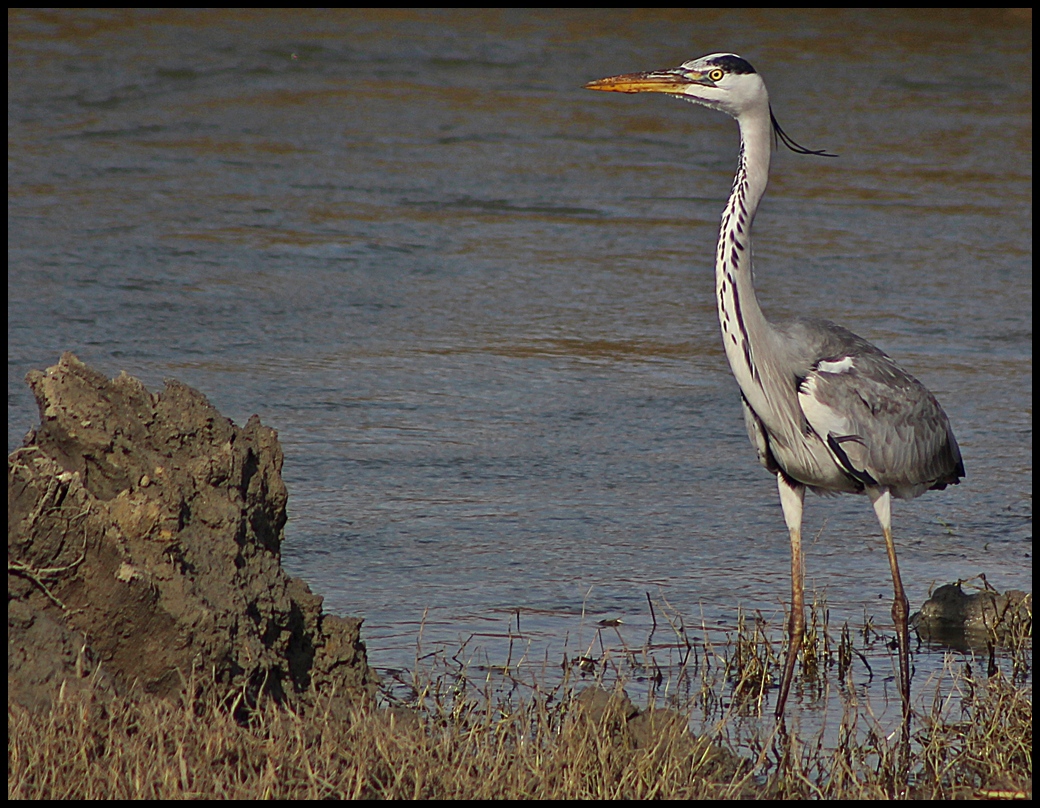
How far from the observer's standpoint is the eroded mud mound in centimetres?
416

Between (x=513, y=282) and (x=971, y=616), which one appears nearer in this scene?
(x=971, y=616)

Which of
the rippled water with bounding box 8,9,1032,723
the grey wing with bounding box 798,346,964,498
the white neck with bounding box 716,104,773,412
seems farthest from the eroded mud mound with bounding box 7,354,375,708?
the grey wing with bounding box 798,346,964,498

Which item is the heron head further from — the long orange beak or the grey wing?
the grey wing

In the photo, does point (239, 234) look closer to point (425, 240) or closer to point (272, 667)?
point (425, 240)

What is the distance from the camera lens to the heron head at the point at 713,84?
5.29m

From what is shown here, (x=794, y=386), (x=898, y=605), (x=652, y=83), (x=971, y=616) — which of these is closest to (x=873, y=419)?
(x=794, y=386)

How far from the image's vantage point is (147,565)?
13.9ft

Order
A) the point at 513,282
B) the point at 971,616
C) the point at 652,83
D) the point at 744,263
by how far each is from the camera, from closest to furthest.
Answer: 1. the point at 744,263
2. the point at 652,83
3. the point at 971,616
4. the point at 513,282

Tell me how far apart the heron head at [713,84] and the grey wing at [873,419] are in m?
0.95

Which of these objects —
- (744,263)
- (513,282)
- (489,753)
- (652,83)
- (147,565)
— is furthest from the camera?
(513,282)

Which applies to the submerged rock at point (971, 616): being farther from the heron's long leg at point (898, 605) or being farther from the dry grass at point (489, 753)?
the dry grass at point (489, 753)

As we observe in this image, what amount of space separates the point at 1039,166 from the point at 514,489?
8.99m

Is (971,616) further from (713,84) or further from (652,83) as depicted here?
(652,83)

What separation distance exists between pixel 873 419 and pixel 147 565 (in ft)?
8.32
